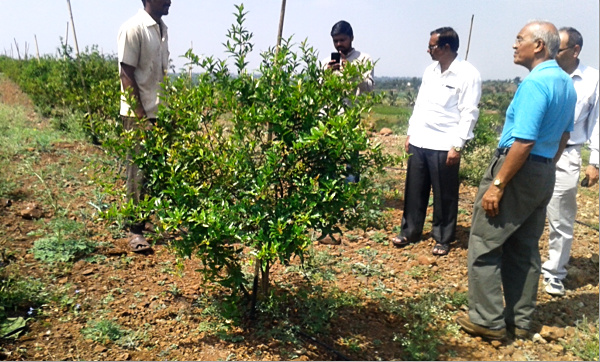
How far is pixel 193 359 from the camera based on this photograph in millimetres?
2551

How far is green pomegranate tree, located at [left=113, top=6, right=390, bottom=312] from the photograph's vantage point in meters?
2.35

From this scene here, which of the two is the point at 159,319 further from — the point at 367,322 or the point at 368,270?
the point at 368,270

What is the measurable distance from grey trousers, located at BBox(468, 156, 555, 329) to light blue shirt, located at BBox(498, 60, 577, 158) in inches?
5.3

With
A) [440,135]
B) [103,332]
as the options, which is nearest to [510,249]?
[440,135]

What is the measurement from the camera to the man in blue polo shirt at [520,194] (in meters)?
2.57

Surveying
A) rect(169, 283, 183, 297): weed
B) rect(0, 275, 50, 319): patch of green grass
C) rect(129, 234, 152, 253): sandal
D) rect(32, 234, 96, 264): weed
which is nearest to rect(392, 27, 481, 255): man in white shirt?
rect(169, 283, 183, 297): weed

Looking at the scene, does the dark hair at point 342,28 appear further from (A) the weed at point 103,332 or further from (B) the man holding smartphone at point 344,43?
(A) the weed at point 103,332

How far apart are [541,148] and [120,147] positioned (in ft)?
7.71

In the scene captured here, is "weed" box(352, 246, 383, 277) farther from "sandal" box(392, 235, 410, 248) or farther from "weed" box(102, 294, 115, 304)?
"weed" box(102, 294, 115, 304)

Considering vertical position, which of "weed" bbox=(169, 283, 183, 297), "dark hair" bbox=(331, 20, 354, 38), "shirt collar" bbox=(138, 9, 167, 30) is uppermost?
"dark hair" bbox=(331, 20, 354, 38)

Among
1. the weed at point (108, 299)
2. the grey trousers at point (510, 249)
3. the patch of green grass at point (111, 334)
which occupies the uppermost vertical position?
the grey trousers at point (510, 249)

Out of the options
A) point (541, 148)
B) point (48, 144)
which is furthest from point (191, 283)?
point (48, 144)

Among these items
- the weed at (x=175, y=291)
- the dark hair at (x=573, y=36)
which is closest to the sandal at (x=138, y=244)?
the weed at (x=175, y=291)

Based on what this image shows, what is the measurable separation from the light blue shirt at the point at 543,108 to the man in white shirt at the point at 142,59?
97.5 inches
